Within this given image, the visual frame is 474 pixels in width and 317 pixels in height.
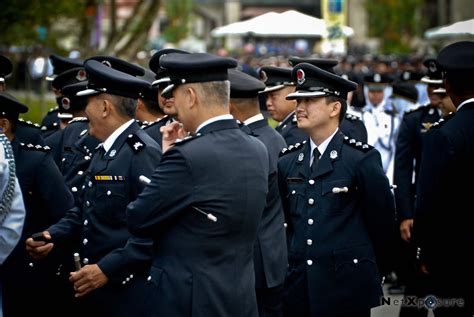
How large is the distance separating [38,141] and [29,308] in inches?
70.3

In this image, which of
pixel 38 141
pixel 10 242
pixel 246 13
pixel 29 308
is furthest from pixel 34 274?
pixel 246 13

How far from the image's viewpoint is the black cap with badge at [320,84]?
7.23 metres

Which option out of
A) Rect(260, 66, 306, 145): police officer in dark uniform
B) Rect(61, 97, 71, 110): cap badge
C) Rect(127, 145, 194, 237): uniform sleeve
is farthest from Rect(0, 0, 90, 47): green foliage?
Rect(127, 145, 194, 237): uniform sleeve

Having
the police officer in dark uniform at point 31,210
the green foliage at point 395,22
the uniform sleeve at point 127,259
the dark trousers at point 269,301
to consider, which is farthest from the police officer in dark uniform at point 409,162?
the green foliage at point 395,22

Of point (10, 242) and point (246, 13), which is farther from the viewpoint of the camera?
point (246, 13)

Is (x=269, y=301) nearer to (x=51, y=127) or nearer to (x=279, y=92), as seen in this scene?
(x=279, y=92)

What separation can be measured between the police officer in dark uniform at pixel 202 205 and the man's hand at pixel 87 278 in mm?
554

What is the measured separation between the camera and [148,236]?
5.67 m

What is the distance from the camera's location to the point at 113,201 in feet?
21.8

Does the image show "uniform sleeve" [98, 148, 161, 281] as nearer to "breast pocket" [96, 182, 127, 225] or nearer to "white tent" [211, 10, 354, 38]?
"breast pocket" [96, 182, 127, 225]

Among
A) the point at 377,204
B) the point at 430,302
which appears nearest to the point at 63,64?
the point at 377,204

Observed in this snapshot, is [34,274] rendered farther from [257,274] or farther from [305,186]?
[305,186]

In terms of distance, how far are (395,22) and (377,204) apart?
5091cm

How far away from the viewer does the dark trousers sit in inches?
301
